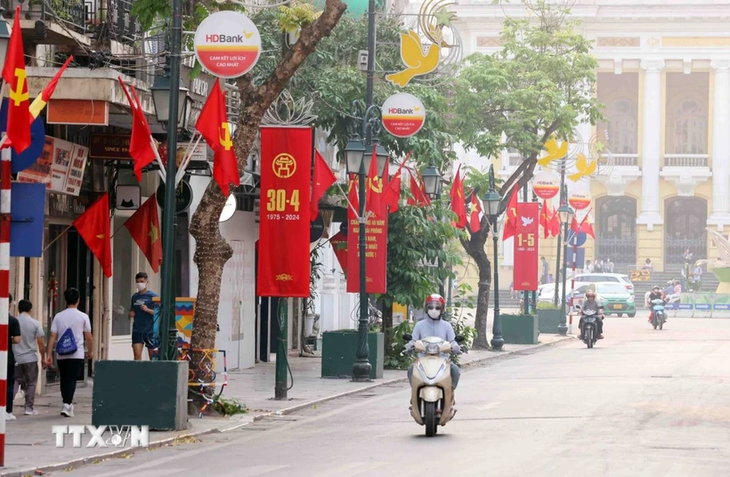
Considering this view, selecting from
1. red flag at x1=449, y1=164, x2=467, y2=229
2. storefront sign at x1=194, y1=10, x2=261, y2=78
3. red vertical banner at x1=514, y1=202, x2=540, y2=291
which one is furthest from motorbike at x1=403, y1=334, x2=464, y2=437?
red vertical banner at x1=514, y1=202, x2=540, y2=291

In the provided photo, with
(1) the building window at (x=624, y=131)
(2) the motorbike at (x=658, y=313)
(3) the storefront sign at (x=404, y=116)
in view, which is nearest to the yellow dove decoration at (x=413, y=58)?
(3) the storefront sign at (x=404, y=116)

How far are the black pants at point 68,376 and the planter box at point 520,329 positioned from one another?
83.2 ft

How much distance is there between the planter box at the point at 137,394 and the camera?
16.7 m

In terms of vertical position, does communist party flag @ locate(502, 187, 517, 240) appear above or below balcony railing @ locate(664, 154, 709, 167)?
below

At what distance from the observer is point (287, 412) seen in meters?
20.6

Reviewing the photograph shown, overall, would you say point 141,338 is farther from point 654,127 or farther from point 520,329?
point 654,127

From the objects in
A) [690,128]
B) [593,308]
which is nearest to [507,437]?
[593,308]

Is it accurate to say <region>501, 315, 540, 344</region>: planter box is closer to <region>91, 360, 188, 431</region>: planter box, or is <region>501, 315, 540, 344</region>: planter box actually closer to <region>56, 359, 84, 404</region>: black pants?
<region>56, 359, 84, 404</region>: black pants

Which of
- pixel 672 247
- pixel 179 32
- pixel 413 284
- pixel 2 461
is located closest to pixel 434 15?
pixel 413 284

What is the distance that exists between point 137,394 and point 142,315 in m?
6.04

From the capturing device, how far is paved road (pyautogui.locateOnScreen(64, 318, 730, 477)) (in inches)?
535

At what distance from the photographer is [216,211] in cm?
1881

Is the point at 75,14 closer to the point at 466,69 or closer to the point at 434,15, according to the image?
the point at 434,15

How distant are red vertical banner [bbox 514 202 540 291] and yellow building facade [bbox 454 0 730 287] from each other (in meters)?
37.2
